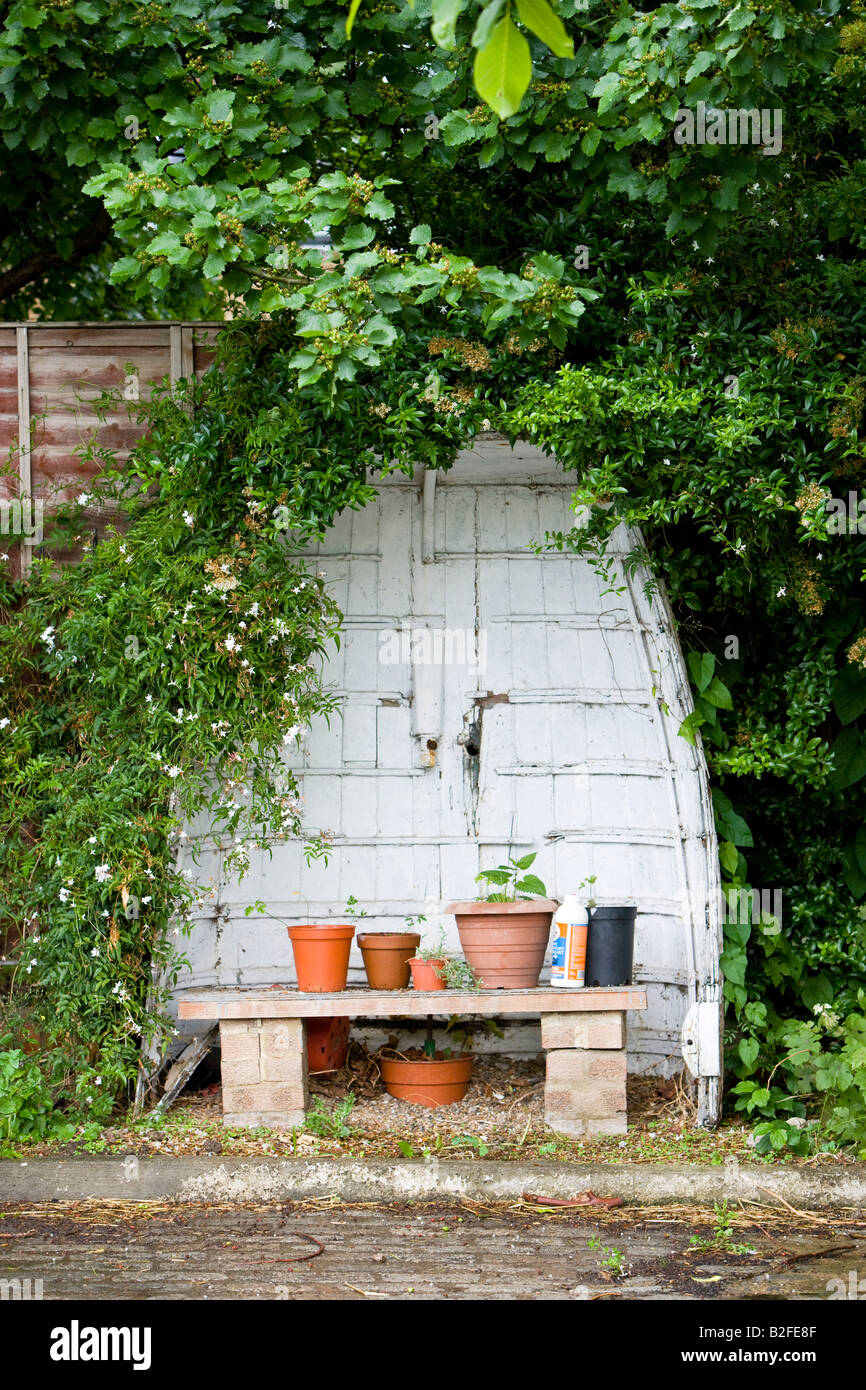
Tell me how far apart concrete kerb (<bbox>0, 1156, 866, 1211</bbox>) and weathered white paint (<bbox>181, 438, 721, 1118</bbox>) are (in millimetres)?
1080

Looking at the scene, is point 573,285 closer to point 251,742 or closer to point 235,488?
point 235,488

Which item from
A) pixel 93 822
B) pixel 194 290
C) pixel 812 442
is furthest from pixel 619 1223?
pixel 194 290

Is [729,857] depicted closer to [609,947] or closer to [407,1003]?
[609,947]

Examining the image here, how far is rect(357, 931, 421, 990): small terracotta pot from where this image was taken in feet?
15.6

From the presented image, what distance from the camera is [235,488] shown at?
475 centimetres

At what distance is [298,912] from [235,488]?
1817 mm

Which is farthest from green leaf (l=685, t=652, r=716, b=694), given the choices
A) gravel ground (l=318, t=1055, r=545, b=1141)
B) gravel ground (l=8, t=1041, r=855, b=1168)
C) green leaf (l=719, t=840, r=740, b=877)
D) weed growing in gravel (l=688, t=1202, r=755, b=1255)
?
weed growing in gravel (l=688, t=1202, r=755, b=1255)

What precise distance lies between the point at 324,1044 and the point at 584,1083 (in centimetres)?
107

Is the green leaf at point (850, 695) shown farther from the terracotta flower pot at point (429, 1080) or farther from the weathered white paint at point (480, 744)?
the terracotta flower pot at point (429, 1080)

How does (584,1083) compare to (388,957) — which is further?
(388,957)

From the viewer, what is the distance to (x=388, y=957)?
476cm

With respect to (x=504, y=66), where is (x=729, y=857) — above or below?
below

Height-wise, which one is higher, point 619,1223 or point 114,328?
point 114,328

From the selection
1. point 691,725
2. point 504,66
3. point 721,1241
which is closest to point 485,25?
point 504,66
